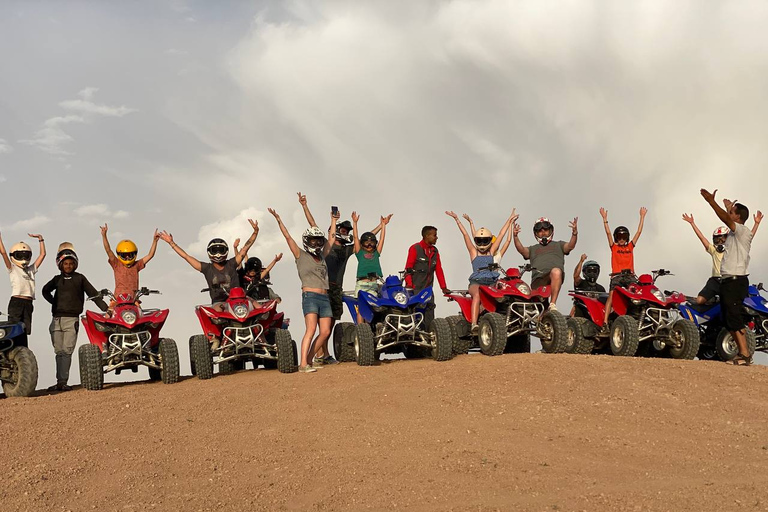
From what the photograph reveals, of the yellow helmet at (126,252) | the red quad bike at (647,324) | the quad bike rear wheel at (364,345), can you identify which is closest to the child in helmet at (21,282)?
the yellow helmet at (126,252)

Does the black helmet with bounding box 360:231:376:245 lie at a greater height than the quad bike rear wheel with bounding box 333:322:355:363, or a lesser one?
greater

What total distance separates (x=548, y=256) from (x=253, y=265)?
16.9ft

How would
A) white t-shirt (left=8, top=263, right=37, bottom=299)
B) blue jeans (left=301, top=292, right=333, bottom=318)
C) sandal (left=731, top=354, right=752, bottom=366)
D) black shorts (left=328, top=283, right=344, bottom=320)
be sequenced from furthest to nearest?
black shorts (left=328, top=283, right=344, bottom=320), white t-shirt (left=8, top=263, right=37, bottom=299), sandal (left=731, top=354, right=752, bottom=366), blue jeans (left=301, top=292, right=333, bottom=318)

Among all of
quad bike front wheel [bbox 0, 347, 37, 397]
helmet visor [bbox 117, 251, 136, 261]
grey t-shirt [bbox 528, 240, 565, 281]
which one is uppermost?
helmet visor [bbox 117, 251, 136, 261]

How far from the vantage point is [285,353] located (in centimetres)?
1273

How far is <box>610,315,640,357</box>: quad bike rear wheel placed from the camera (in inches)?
525

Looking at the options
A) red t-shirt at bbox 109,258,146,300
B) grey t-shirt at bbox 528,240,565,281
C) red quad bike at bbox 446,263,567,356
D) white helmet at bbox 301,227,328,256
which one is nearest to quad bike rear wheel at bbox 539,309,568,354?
red quad bike at bbox 446,263,567,356

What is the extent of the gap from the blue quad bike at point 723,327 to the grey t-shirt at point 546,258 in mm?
2558

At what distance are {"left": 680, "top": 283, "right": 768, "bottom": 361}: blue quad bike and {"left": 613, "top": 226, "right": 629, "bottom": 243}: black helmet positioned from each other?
5.27 ft

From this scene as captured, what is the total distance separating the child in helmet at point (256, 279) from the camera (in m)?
14.4

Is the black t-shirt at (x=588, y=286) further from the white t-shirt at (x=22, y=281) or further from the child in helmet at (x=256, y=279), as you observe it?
the white t-shirt at (x=22, y=281)

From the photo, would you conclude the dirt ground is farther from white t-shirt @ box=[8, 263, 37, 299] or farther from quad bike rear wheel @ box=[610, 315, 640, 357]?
white t-shirt @ box=[8, 263, 37, 299]

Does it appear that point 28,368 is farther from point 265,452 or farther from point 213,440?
point 265,452

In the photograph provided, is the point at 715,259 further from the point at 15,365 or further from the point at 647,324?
the point at 15,365
